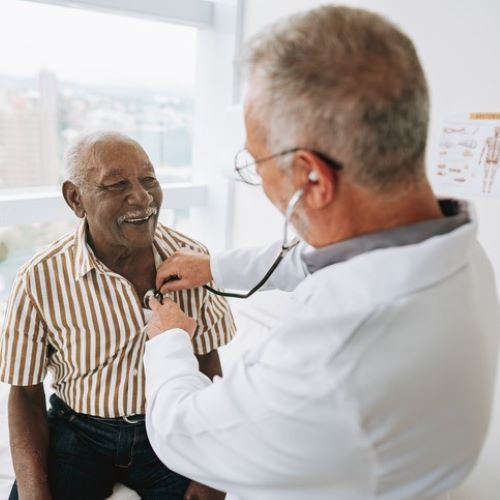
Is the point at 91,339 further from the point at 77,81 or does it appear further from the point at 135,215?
the point at 77,81

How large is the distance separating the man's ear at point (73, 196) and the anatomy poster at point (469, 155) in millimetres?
1295

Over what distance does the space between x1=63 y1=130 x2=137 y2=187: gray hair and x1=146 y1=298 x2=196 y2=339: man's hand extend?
0.39 meters

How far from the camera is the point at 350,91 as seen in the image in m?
0.67

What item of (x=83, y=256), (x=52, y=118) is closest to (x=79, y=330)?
(x=83, y=256)

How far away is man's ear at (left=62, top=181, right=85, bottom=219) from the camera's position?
1.25 metres

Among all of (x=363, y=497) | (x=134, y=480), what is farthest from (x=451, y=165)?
(x=134, y=480)

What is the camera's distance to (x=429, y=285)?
0.70m

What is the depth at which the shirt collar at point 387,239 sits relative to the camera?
2.46 feet

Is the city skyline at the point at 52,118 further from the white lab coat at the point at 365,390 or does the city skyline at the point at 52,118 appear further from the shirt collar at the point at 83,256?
the white lab coat at the point at 365,390

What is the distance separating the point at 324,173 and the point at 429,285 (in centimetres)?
23

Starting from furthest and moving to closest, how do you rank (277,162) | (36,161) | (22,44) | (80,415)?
(36,161) → (22,44) → (80,415) → (277,162)

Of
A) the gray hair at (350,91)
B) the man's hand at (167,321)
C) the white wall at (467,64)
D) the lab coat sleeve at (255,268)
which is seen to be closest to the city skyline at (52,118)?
the lab coat sleeve at (255,268)

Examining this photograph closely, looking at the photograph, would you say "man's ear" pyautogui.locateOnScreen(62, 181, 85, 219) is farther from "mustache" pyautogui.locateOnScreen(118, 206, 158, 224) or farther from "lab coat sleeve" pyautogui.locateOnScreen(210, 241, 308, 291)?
"lab coat sleeve" pyautogui.locateOnScreen(210, 241, 308, 291)

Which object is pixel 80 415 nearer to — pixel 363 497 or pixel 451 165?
pixel 363 497
